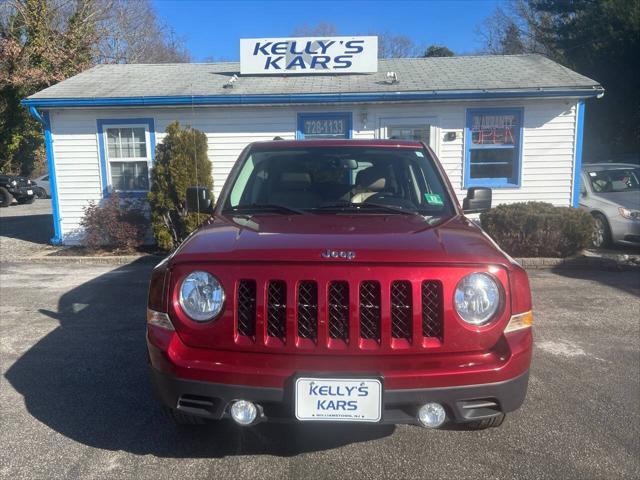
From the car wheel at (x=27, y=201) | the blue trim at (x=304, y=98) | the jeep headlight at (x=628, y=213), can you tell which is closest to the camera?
the jeep headlight at (x=628, y=213)

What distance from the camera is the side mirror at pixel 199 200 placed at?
4035 millimetres

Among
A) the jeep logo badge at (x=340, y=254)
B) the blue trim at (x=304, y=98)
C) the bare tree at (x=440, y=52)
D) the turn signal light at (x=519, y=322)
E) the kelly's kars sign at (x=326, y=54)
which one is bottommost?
the turn signal light at (x=519, y=322)

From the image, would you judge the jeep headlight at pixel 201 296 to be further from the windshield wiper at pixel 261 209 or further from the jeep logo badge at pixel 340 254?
the windshield wiper at pixel 261 209

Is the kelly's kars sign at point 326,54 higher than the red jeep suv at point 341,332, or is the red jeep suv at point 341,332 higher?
the kelly's kars sign at point 326,54

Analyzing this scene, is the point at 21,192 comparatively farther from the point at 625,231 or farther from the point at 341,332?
the point at 341,332

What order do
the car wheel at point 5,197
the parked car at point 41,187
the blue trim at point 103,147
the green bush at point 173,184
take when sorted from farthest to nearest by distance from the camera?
the parked car at point 41,187 < the car wheel at point 5,197 < the blue trim at point 103,147 < the green bush at point 173,184

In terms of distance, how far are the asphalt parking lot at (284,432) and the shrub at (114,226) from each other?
436cm

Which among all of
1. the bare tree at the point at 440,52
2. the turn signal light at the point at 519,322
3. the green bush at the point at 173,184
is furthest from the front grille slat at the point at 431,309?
the bare tree at the point at 440,52

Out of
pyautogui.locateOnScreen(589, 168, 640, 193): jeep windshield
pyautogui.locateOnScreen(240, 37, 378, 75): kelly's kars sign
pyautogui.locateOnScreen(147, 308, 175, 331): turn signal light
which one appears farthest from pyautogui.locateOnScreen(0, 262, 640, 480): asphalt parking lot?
pyautogui.locateOnScreen(240, 37, 378, 75): kelly's kars sign

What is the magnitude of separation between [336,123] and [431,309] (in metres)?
8.45

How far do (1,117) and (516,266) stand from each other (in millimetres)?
25229

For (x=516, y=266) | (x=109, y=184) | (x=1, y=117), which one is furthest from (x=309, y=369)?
(x=1, y=117)

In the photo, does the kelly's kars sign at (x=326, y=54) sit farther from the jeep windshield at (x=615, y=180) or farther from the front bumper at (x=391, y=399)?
the front bumper at (x=391, y=399)

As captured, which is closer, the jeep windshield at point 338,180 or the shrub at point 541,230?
the jeep windshield at point 338,180
